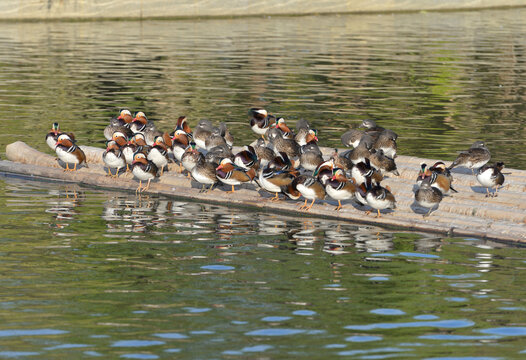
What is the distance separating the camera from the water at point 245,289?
46.1 feet

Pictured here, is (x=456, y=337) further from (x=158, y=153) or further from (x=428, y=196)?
(x=158, y=153)

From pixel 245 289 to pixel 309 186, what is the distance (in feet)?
21.1

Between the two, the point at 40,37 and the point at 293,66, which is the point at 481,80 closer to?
the point at 293,66

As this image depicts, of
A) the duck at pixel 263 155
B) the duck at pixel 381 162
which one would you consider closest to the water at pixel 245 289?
the duck at pixel 381 162

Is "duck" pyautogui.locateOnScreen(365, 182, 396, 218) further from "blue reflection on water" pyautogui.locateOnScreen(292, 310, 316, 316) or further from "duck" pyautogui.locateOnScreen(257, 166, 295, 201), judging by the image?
"blue reflection on water" pyautogui.locateOnScreen(292, 310, 316, 316)

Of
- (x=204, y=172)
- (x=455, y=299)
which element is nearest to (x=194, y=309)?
(x=455, y=299)

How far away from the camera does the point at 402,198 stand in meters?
23.2

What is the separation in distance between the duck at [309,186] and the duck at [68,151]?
22.9ft

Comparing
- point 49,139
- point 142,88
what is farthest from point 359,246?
point 142,88

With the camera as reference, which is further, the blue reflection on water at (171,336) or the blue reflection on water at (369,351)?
the blue reflection on water at (171,336)

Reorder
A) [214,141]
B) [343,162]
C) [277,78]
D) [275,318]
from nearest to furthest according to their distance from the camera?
[275,318] < [343,162] < [214,141] < [277,78]

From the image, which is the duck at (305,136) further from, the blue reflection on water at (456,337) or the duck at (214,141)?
the blue reflection on water at (456,337)

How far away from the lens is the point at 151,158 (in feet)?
85.2

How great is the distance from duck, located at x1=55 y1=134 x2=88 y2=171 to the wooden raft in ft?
1.44
